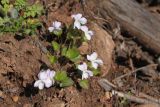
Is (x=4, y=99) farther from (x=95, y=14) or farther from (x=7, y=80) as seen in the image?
(x=95, y=14)

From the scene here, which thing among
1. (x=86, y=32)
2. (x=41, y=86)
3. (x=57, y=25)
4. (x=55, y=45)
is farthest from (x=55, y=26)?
(x=41, y=86)

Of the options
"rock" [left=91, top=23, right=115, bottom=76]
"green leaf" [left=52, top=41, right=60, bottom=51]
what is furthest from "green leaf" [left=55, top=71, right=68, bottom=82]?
"rock" [left=91, top=23, right=115, bottom=76]

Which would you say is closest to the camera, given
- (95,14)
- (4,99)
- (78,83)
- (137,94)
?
(4,99)

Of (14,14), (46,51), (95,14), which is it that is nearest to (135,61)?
(95,14)

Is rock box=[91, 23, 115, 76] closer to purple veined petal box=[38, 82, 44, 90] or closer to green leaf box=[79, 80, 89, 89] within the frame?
green leaf box=[79, 80, 89, 89]

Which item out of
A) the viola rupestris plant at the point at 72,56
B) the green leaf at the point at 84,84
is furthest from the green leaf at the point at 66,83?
the green leaf at the point at 84,84

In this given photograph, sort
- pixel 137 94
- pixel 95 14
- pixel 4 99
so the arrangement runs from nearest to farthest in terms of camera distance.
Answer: pixel 4 99 → pixel 137 94 → pixel 95 14
